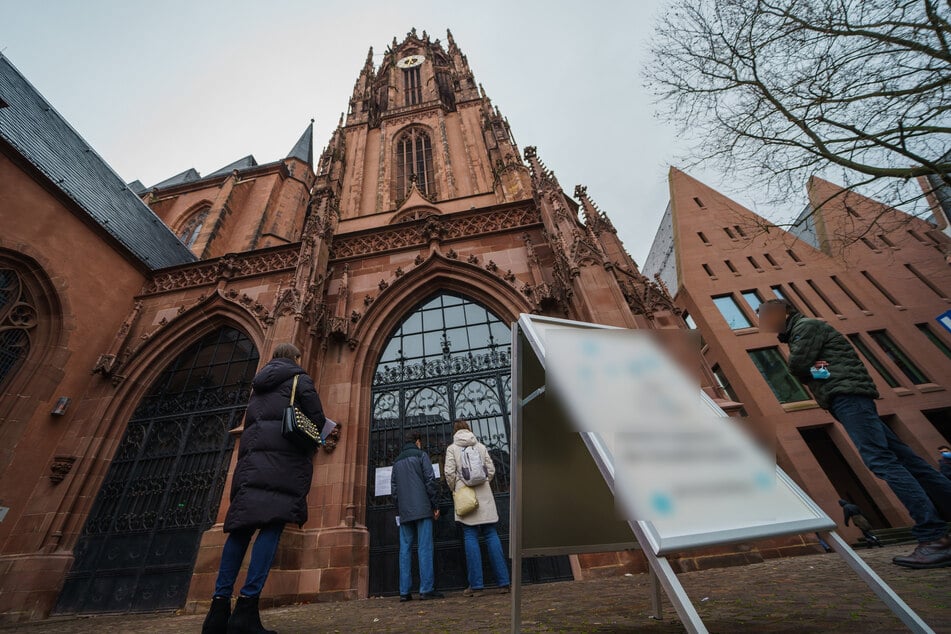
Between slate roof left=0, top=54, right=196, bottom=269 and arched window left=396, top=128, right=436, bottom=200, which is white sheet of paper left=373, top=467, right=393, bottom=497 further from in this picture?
A: arched window left=396, top=128, right=436, bottom=200

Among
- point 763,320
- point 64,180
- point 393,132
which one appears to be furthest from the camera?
point 393,132

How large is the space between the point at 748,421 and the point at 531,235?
256 inches

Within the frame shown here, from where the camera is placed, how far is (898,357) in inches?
537

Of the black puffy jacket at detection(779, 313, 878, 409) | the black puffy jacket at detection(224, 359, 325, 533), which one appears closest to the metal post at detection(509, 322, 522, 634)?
the black puffy jacket at detection(224, 359, 325, 533)

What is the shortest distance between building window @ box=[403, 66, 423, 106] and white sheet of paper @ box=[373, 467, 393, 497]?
16077mm

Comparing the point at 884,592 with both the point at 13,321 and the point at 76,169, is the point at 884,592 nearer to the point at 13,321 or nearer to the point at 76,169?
the point at 13,321

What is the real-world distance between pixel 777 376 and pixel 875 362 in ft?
11.4

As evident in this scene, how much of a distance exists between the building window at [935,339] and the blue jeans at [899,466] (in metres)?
17.2

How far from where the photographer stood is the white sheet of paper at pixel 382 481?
5328 mm

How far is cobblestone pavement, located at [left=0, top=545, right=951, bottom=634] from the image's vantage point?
61.2 inches

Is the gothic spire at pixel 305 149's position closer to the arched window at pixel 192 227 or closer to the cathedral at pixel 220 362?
the arched window at pixel 192 227

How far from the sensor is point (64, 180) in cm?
823

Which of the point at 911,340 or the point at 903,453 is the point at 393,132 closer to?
the point at 903,453

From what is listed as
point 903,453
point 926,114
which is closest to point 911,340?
point 926,114
